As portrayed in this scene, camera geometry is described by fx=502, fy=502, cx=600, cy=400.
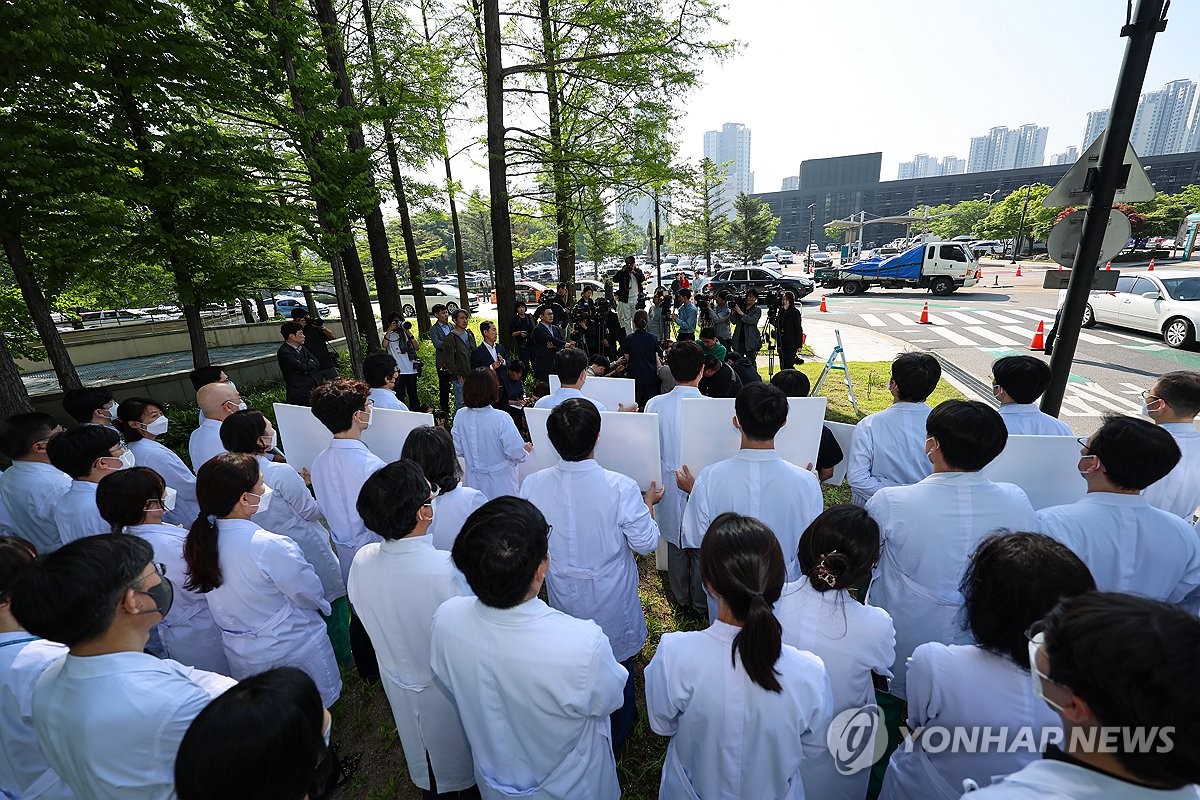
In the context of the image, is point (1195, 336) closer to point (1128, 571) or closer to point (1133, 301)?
point (1133, 301)

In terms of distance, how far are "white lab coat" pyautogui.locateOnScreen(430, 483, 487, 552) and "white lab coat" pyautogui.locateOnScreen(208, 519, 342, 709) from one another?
65cm

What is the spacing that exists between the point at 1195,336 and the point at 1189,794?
14998 millimetres

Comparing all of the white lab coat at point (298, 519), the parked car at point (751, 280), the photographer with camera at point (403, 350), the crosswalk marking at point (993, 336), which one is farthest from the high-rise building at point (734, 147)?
the white lab coat at point (298, 519)

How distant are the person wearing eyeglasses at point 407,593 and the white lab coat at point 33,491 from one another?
273 centimetres

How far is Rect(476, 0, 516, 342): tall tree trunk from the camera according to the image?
9477 millimetres

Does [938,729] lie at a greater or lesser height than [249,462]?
lesser

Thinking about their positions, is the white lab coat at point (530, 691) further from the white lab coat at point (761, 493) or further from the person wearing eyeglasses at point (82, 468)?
the person wearing eyeglasses at point (82, 468)

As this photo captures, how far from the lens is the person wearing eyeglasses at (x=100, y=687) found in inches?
57.4

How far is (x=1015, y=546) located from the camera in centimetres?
155

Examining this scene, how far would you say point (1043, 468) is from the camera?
3.05 metres

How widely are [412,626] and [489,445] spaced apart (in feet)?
6.11

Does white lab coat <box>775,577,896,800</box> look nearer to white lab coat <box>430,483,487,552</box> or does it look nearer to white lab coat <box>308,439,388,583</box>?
white lab coat <box>430,483,487,552</box>

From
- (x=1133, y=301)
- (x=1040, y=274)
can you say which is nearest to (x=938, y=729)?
(x=1133, y=301)

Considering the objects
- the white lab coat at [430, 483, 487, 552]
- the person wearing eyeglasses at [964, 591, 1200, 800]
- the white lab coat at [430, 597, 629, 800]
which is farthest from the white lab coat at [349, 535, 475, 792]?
the person wearing eyeglasses at [964, 591, 1200, 800]
